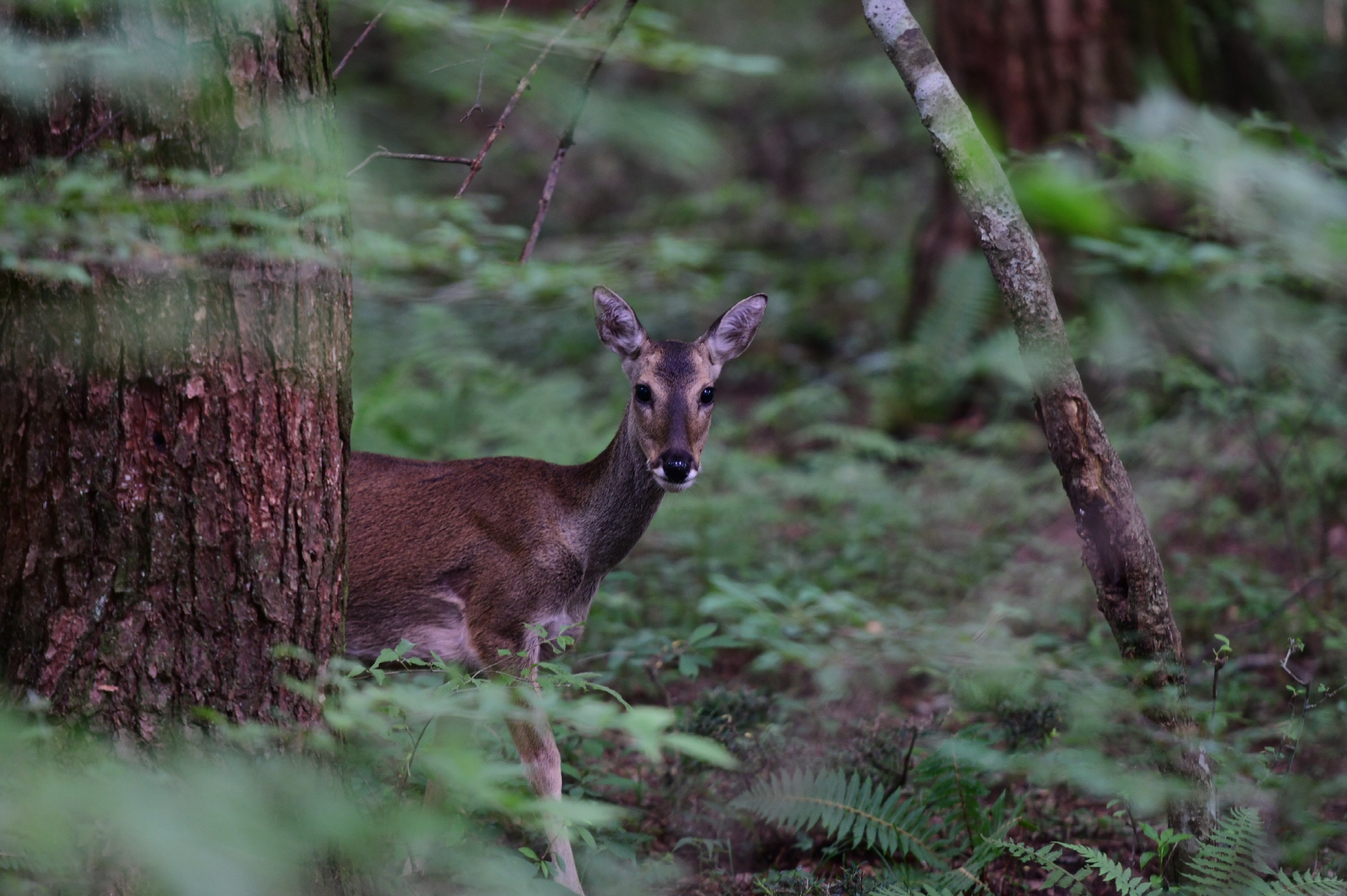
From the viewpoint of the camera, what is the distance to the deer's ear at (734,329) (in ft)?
17.7

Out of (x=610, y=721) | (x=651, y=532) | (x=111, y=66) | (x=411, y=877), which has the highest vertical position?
(x=111, y=66)

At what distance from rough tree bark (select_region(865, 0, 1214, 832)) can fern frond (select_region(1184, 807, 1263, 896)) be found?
0.18 m

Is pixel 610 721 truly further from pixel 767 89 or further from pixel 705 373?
pixel 767 89

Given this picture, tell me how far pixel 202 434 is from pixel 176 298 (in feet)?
1.26

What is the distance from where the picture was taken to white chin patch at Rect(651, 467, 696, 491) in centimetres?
463

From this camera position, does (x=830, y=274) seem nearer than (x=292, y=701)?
No

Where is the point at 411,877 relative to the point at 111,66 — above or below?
below

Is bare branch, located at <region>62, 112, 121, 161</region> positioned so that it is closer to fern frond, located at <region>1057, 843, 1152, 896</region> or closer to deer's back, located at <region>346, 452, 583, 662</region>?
deer's back, located at <region>346, 452, 583, 662</region>

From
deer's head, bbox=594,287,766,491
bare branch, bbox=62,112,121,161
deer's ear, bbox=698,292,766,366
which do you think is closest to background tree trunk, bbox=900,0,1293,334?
deer's ear, bbox=698,292,766,366

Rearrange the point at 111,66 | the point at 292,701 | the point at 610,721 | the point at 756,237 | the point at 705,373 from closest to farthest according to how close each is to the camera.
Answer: the point at 610,721 < the point at 111,66 < the point at 292,701 < the point at 705,373 < the point at 756,237

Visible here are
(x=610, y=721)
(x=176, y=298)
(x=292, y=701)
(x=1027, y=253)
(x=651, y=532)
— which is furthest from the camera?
(x=651, y=532)

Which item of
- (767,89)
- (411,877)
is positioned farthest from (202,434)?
(767,89)

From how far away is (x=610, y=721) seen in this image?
Answer: 5.89ft

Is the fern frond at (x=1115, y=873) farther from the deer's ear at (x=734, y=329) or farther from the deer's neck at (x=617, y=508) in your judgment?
the deer's ear at (x=734, y=329)
